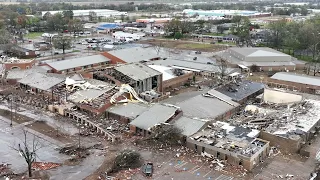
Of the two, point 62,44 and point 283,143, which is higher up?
point 62,44

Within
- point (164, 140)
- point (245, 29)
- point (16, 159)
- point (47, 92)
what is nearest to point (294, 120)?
point (164, 140)

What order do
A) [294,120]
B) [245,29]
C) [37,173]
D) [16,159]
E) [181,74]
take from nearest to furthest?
1. [37,173]
2. [16,159]
3. [294,120]
4. [181,74]
5. [245,29]

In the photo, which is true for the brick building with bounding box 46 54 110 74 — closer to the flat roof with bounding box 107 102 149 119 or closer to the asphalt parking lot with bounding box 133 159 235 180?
the flat roof with bounding box 107 102 149 119

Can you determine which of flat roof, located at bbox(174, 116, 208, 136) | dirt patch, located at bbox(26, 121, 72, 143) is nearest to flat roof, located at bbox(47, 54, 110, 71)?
dirt patch, located at bbox(26, 121, 72, 143)

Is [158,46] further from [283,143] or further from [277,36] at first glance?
[283,143]

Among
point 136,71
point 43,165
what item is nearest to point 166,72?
point 136,71

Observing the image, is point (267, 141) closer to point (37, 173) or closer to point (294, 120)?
point (294, 120)

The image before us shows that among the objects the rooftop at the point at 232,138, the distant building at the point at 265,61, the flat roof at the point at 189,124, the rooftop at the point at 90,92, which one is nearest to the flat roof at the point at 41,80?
the rooftop at the point at 90,92
